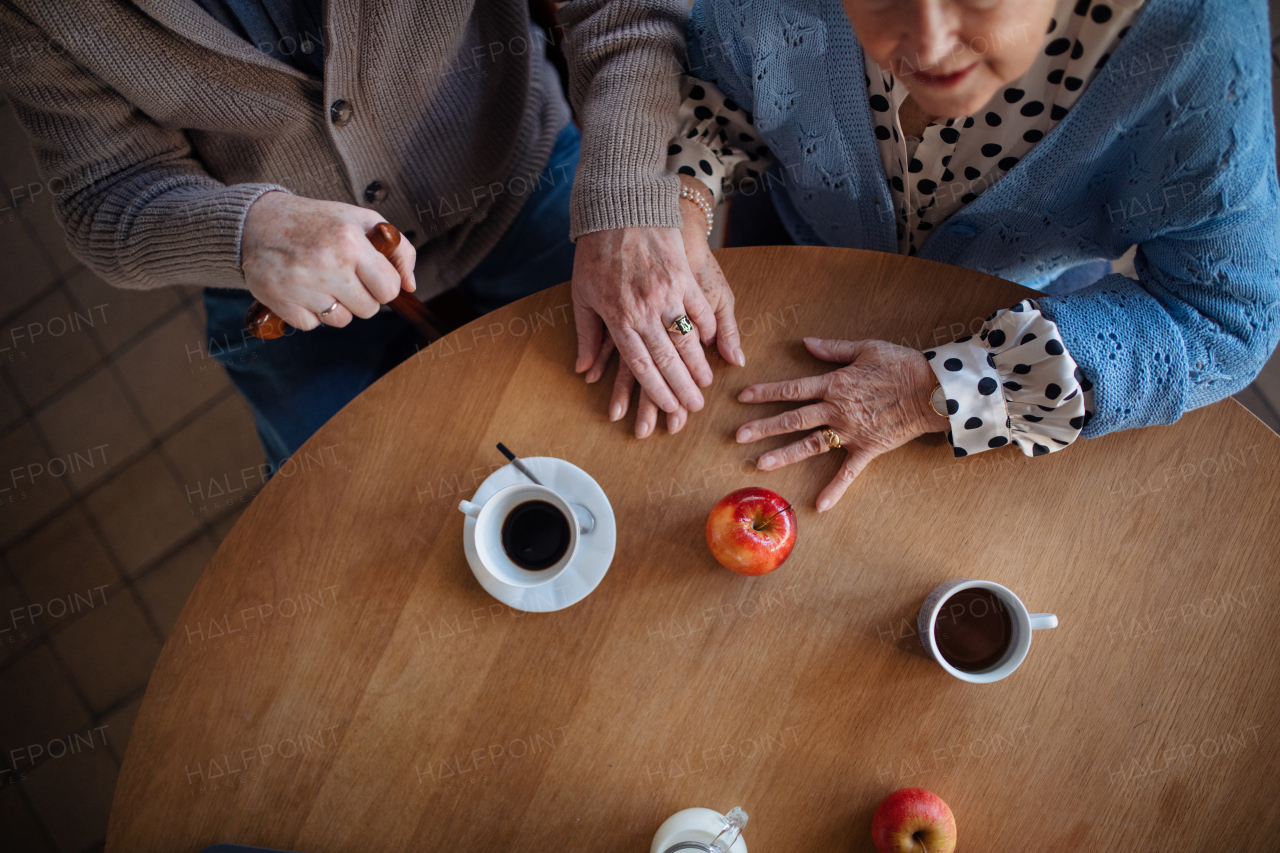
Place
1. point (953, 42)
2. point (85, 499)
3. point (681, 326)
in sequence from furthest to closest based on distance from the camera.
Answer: point (85, 499)
point (681, 326)
point (953, 42)

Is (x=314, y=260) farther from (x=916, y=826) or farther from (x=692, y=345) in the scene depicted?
(x=916, y=826)

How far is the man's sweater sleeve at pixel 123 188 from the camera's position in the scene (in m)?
0.97

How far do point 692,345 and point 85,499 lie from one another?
188 cm

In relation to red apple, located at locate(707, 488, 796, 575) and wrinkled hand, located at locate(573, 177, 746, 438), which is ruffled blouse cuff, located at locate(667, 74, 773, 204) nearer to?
wrinkled hand, located at locate(573, 177, 746, 438)

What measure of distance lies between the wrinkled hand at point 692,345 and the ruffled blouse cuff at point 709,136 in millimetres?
165

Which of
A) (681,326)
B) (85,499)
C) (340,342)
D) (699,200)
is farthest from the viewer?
(85,499)

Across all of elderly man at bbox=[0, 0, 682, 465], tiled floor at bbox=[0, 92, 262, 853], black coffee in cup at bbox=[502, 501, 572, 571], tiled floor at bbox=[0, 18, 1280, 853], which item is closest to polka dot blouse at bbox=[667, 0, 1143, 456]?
elderly man at bbox=[0, 0, 682, 465]

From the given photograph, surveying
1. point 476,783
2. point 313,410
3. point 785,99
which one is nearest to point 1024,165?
point 785,99

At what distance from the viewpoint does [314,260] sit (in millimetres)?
969

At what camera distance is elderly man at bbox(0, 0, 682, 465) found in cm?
96

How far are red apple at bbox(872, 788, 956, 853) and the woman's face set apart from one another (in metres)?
0.82

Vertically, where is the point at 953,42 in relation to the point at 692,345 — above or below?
above

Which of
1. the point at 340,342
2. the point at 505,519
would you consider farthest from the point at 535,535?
the point at 340,342

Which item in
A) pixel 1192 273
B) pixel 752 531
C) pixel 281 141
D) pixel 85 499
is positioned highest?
pixel 281 141
